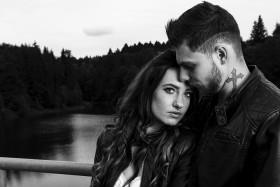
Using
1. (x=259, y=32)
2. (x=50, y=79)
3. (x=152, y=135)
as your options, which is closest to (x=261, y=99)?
(x=152, y=135)

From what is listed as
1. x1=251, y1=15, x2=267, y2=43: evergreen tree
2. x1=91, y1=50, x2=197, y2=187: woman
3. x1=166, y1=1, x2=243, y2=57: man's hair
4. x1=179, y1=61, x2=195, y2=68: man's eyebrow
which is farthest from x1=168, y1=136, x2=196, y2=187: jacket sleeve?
x1=251, y1=15, x2=267, y2=43: evergreen tree

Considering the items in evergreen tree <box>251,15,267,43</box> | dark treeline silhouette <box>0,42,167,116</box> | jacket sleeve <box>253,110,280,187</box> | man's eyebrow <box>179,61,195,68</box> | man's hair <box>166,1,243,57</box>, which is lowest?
dark treeline silhouette <box>0,42,167,116</box>

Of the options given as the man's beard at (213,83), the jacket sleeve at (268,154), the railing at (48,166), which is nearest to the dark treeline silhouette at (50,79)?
the railing at (48,166)

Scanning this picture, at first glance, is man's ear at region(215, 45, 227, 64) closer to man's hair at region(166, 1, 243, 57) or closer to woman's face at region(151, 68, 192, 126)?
man's hair at region(166, 1, 243, 57)

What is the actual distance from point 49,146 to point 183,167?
3612cm

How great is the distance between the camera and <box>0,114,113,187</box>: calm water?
25906 mm

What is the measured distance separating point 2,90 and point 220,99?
69.9m

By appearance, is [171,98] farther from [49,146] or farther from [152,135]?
[49,146]

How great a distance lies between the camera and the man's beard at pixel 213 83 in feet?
5.64

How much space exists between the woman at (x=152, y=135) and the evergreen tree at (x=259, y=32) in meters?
65.2

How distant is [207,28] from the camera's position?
5.67ft

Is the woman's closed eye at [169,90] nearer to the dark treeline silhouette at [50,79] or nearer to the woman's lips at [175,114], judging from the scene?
the woman's lips at [175,114]

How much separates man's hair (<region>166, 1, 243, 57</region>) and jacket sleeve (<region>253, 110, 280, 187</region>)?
384 mm

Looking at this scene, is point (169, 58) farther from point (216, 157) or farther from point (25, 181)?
point (25, 181)
